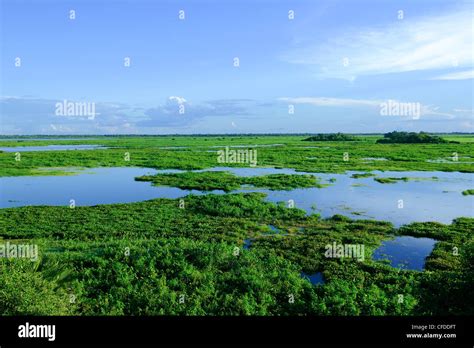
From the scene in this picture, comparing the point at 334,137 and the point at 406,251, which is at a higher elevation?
the point at 334,137

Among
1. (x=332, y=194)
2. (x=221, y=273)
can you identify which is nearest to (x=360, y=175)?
→ (x=332, y=194)

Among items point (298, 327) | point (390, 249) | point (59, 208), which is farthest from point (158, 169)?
point (298, 327)

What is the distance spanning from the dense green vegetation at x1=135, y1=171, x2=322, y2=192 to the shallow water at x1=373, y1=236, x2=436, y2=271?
1483cm

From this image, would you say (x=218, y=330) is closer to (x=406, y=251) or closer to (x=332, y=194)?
(x=406, y=251)

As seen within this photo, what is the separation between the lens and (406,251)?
16.2 meters

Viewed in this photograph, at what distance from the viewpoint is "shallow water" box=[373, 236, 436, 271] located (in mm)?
14639

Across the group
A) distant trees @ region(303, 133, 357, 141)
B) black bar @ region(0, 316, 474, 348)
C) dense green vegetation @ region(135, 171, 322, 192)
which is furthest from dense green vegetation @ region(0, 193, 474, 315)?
distant trees @ region(303, 133, 357, 141)

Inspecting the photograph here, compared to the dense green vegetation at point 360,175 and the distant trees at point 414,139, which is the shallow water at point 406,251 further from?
the distant trees at point 414,139

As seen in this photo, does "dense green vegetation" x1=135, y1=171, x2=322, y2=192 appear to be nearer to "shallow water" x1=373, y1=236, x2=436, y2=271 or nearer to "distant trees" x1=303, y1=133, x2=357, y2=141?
"shallow water" x1=373, y1=236, x2=436, y2=271

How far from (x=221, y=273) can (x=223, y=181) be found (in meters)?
22.5

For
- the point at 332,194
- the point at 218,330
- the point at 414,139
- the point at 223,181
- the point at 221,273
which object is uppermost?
the point at 414,139

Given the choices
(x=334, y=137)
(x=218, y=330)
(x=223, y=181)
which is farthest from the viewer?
(x=334, y=137)

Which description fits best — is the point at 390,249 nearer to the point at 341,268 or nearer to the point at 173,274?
the point at 341,268

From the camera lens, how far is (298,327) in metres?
5.54
